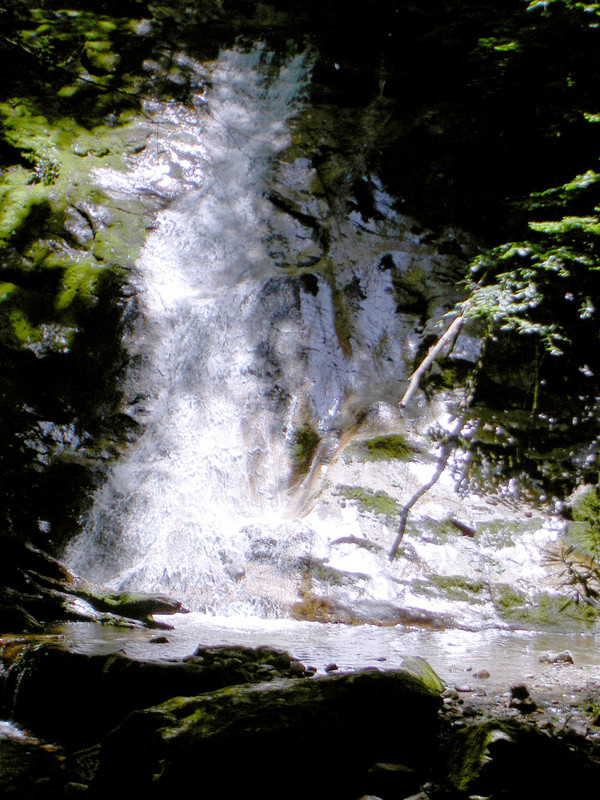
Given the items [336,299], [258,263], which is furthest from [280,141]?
[336,299]

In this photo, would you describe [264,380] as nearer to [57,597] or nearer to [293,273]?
[293,273]

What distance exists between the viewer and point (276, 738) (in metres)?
1.71

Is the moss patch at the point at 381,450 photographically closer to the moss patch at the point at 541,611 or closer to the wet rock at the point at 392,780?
the moss patch at the point at 541,611

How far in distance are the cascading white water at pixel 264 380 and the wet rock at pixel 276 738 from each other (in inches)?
101

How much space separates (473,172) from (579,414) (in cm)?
449

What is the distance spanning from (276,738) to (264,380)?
5.25m

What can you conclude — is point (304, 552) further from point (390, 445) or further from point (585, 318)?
point (585, 318)

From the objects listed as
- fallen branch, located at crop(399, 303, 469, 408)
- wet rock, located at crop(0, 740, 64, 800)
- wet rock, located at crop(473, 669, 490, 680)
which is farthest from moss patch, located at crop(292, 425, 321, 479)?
wet rock, located at crop(0, 740, 64, 800)

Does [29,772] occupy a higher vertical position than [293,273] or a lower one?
lower

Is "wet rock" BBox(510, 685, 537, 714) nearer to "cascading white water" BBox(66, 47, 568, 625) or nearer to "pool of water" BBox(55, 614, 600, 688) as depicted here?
"pool of water" BBox(55, 614, 600, 688)

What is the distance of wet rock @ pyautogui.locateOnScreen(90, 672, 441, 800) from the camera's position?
5.25ft

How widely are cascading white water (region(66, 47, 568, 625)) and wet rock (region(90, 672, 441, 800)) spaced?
257cm

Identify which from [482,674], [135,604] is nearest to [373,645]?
[482,674]

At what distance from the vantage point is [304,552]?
4938mm
